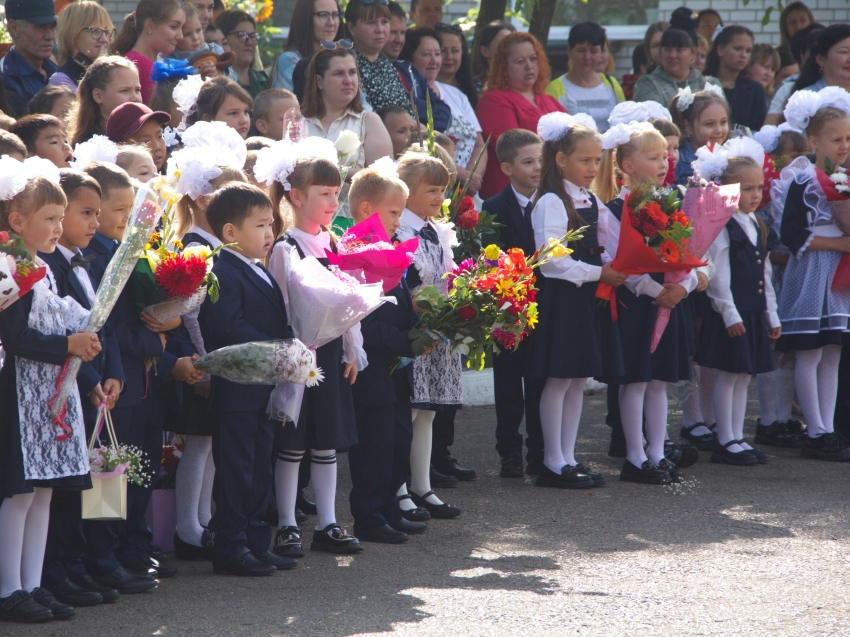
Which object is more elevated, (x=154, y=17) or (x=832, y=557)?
(x=154, y=17)

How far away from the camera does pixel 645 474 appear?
6.61 meters

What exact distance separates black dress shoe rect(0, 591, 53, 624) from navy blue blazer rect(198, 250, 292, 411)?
43.8 inches

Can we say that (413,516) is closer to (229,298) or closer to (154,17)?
(229,298)

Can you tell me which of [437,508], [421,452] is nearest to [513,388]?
[421,452]

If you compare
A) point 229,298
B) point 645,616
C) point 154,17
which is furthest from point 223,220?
point 154,17

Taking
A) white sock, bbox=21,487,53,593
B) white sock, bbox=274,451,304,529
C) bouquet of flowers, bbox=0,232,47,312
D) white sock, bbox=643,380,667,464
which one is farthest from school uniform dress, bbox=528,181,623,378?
bouquet of flowers, bbox=0,232,47,312

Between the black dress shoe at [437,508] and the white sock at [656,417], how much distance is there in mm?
1511

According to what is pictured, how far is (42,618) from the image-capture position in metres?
4.11

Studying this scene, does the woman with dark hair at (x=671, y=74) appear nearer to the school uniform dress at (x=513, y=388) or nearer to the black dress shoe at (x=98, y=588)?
the school uniform dress at (x=513, y=388)

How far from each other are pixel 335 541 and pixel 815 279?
4.12 meters

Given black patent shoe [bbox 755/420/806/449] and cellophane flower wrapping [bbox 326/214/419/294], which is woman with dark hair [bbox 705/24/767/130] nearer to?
black patent shoe [bbox 755/420/806/449]

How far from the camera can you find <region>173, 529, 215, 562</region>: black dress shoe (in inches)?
201

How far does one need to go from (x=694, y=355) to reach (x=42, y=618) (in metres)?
4.60

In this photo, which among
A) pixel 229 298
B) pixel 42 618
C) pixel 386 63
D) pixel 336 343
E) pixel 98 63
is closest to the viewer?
pixel 42 618
